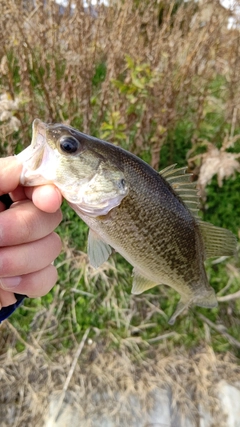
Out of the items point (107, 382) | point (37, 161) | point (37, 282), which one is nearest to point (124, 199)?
point (37, 161)

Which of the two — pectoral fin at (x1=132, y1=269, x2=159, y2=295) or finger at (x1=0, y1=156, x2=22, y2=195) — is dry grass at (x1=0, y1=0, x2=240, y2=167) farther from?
finger at (x1=0, y1=156, x2=22, y2=195)

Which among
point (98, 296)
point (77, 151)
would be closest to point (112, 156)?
point (77, 151)

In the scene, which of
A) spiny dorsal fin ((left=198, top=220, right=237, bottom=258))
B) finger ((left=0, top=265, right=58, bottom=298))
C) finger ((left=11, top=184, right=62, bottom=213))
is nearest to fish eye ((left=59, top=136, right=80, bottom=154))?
finger ((left=11, top=184, right=62, bottom=213))

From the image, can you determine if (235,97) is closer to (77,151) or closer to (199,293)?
(199,293)

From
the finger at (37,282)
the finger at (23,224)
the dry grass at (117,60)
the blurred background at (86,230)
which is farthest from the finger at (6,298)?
the dry grass at (117,60)

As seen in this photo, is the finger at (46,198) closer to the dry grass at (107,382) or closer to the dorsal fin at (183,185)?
the dorsal fin at (183,185)

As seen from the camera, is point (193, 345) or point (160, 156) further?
point (160, 156)

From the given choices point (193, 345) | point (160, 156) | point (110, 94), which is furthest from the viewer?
point (160, 156)

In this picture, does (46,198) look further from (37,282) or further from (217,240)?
(217,240)
